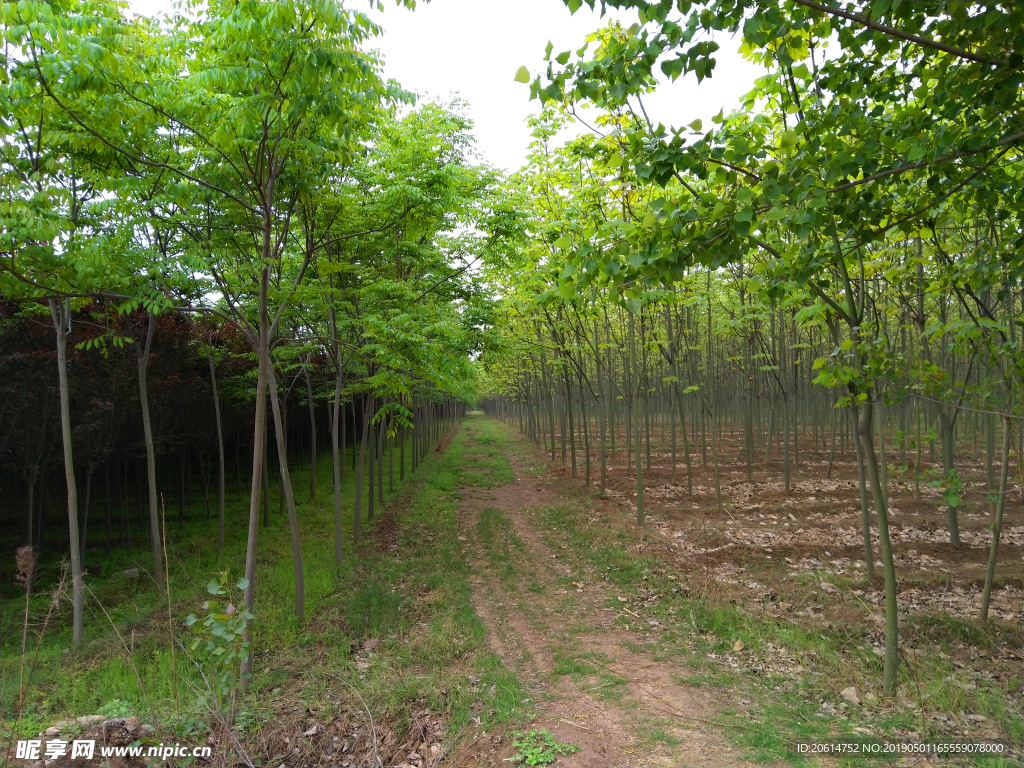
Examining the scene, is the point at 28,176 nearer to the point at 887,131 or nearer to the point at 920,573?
the point at 887,131

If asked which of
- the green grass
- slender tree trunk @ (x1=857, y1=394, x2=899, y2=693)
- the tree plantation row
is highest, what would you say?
the tree plantation row

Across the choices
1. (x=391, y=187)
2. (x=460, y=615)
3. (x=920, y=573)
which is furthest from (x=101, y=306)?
(x=920, y=573)

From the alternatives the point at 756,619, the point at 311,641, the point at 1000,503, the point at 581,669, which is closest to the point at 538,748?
the point at 581,669

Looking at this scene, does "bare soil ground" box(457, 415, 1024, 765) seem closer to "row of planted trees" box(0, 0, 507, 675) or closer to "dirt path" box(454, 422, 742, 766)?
"dirt path" box(454, 422, 742, 766)

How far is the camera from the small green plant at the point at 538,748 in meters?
4.10

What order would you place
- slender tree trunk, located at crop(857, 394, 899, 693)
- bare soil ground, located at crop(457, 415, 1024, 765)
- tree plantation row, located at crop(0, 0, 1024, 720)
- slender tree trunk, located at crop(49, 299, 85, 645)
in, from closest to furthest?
tree plantation row, located at crop(0, 0, 1024, 720), bare soil ground, located at crop(457, 415, 1024, 765), slender tree trunk, located at crop(857, 394, 899, 693), slender tree trunk, located at crop(49, 299, 85, 645)

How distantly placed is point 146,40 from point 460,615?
8152 millimetres

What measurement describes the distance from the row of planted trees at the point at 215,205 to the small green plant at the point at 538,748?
3785mm

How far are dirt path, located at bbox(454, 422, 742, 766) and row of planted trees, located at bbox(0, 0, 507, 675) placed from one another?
3160 millimetres

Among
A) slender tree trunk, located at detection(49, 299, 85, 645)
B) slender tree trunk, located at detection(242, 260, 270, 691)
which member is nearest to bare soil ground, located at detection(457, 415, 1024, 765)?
slender tree trunk, located at detection(242, 260, 270, 691)

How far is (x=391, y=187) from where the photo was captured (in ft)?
26.2

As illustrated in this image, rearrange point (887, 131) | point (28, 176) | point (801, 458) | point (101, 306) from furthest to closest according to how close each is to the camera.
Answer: point (801, 458)
point (101, 306)
point (28, 176)
point (887, 131)

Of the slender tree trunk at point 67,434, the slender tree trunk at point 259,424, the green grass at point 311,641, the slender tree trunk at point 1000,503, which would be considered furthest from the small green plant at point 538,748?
Answer: the slender tree trunk at point 67,434

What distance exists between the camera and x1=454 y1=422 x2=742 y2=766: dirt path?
4262mm
